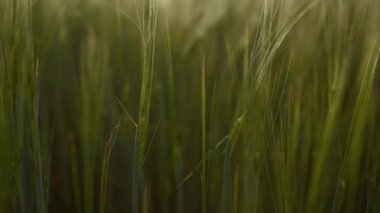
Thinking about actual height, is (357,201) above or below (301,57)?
below

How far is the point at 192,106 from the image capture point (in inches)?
36.0

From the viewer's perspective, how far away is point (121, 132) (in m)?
0.93

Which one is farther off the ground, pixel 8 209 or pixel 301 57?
pixel 301 57

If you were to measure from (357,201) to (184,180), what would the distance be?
0.24 metres

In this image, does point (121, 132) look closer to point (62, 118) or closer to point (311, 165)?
point (62, 118)

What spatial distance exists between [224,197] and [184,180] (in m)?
0.06

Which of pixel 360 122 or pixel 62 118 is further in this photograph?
pixel 62 118

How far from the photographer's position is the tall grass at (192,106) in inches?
33.4

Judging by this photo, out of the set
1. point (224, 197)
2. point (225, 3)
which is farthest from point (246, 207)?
point (225, 3)

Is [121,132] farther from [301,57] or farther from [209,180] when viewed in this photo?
[301,57]

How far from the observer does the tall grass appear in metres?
0.85

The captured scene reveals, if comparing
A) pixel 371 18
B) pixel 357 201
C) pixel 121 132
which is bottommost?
pixel 357 201

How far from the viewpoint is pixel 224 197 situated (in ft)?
2.87

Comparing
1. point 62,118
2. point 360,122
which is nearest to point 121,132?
point 62,118
